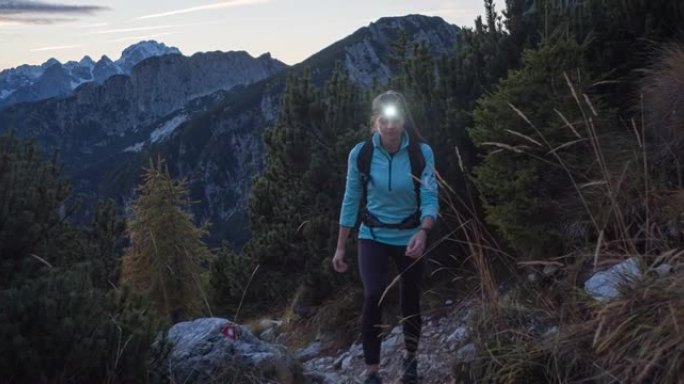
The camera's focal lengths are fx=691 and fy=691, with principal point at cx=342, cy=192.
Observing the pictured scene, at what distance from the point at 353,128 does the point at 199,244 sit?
16886mm

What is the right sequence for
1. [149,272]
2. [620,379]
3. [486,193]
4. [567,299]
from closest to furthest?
[620,379] < [567,299] < [486,193] < [149,272]

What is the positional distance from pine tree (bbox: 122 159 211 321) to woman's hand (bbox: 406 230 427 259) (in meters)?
18.4

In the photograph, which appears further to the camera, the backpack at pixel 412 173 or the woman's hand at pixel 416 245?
the backpack at pixel 412 173

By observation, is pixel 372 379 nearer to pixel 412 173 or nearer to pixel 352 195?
pixel 352 195

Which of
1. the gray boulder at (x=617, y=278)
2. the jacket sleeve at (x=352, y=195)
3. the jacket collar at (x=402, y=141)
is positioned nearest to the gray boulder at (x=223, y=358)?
the jacket sleeve at (x=352, y=195)

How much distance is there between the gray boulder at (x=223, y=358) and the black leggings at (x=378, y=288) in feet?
2.40

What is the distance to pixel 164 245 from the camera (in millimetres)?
22812

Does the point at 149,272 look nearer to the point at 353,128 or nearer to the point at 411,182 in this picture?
the point at 353,128

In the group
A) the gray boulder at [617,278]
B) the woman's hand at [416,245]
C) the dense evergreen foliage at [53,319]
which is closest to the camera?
the gray boulder at [617,278]

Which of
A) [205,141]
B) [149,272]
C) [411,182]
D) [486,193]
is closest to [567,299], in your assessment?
[411,182]

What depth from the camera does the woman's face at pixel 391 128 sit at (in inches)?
182

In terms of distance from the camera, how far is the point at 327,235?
939 cm

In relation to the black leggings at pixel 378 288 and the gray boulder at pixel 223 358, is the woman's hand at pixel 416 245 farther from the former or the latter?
the gray boulder at pixel 223 358

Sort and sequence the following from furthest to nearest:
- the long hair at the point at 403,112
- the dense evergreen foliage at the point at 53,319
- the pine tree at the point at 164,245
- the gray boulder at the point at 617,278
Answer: the pine tree at the point at 164,245, the long hair at the point at 403,112, the dense evergreen foliage at the point at 53,319, the gray boulder at the point at 617,278
